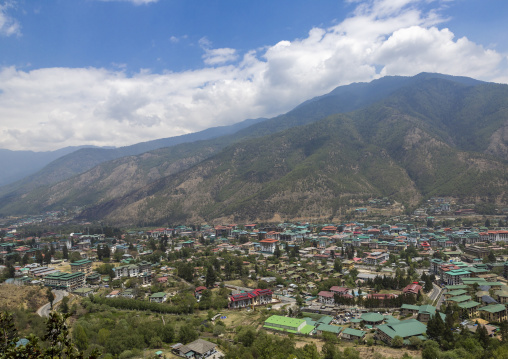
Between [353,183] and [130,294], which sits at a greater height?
[353,183]

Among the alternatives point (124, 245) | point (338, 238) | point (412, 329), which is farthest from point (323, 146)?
point (412, 329)

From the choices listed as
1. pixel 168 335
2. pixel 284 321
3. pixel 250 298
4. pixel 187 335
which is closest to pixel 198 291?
pixel 250 298

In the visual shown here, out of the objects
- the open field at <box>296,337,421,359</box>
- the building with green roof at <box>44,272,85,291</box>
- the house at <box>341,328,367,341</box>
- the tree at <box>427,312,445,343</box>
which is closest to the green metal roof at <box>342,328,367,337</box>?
the house at <box>341,328,367,341</box>

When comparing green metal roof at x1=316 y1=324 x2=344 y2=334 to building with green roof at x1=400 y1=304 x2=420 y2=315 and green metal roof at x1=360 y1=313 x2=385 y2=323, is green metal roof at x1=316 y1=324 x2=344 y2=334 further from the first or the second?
building with green roof at x1=400 y1=304 x2=420 y2=315

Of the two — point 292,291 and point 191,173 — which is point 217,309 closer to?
point 292,291

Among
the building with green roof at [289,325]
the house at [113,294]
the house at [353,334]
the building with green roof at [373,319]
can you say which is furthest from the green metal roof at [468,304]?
the house at [113,294]

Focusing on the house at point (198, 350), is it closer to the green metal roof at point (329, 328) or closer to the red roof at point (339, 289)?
the green metal roof at point (329, 328)

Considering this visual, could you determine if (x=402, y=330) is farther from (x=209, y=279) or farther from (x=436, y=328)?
(x=209, y=279)
